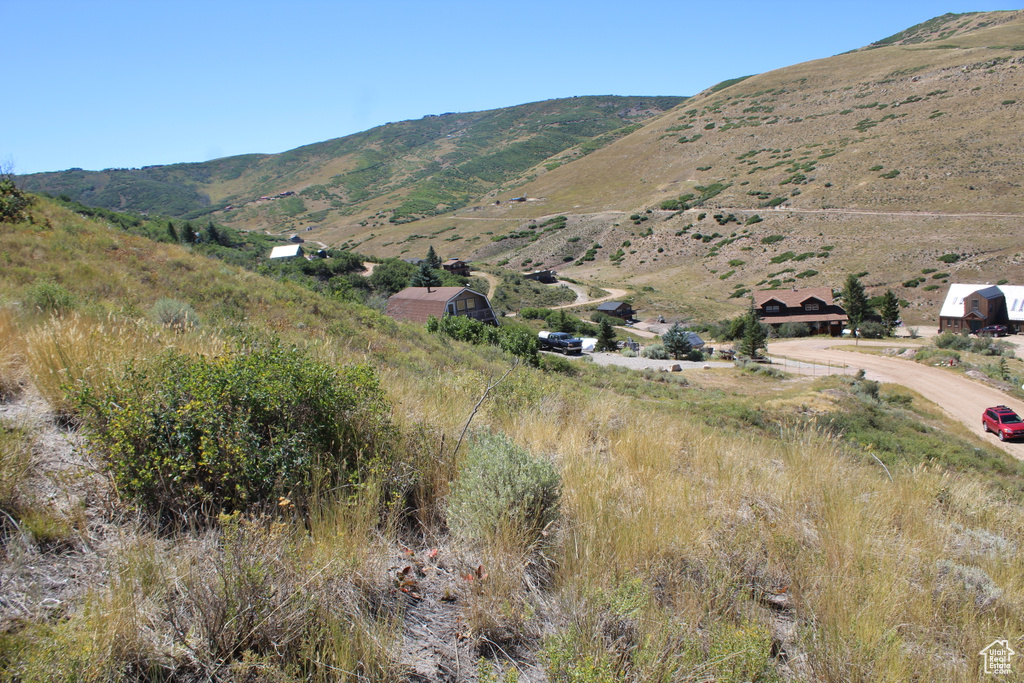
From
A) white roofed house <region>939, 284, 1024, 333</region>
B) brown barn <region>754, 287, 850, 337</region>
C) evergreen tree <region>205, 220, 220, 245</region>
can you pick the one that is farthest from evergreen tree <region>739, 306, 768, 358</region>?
evergreen tree <region>205, 220, 220, 245</region>

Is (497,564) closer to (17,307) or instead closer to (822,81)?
(17,307)

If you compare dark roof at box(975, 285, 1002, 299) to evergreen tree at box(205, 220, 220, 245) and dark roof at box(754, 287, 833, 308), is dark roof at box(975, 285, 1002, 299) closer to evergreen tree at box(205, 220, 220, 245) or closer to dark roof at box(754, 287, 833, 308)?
dark roof at box(754, 287, 833, 308)

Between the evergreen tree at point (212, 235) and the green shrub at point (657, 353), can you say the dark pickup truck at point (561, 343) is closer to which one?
the green shrub at point (657, 353)

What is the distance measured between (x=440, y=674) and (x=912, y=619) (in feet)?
7.75

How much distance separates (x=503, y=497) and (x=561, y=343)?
128ft

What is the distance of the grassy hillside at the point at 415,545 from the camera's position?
2.19m

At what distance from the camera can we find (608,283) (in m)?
75.2

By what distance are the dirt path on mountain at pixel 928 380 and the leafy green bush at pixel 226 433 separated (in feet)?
82.8

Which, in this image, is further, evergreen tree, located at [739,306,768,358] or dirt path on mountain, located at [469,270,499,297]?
dirt path on mountain, located at [469,270,499,297]

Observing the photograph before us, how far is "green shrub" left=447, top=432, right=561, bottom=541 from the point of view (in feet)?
10.1

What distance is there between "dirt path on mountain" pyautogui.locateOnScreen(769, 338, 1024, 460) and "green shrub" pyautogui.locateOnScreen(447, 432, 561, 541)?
24282mm

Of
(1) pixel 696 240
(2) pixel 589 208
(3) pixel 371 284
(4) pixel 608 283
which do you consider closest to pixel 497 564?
(3) pixel 371 284

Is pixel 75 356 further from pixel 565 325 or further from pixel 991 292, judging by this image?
pixel 991 292

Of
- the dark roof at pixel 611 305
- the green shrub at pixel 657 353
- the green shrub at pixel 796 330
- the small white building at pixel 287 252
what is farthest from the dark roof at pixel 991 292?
the small white building at pixel 287 252
